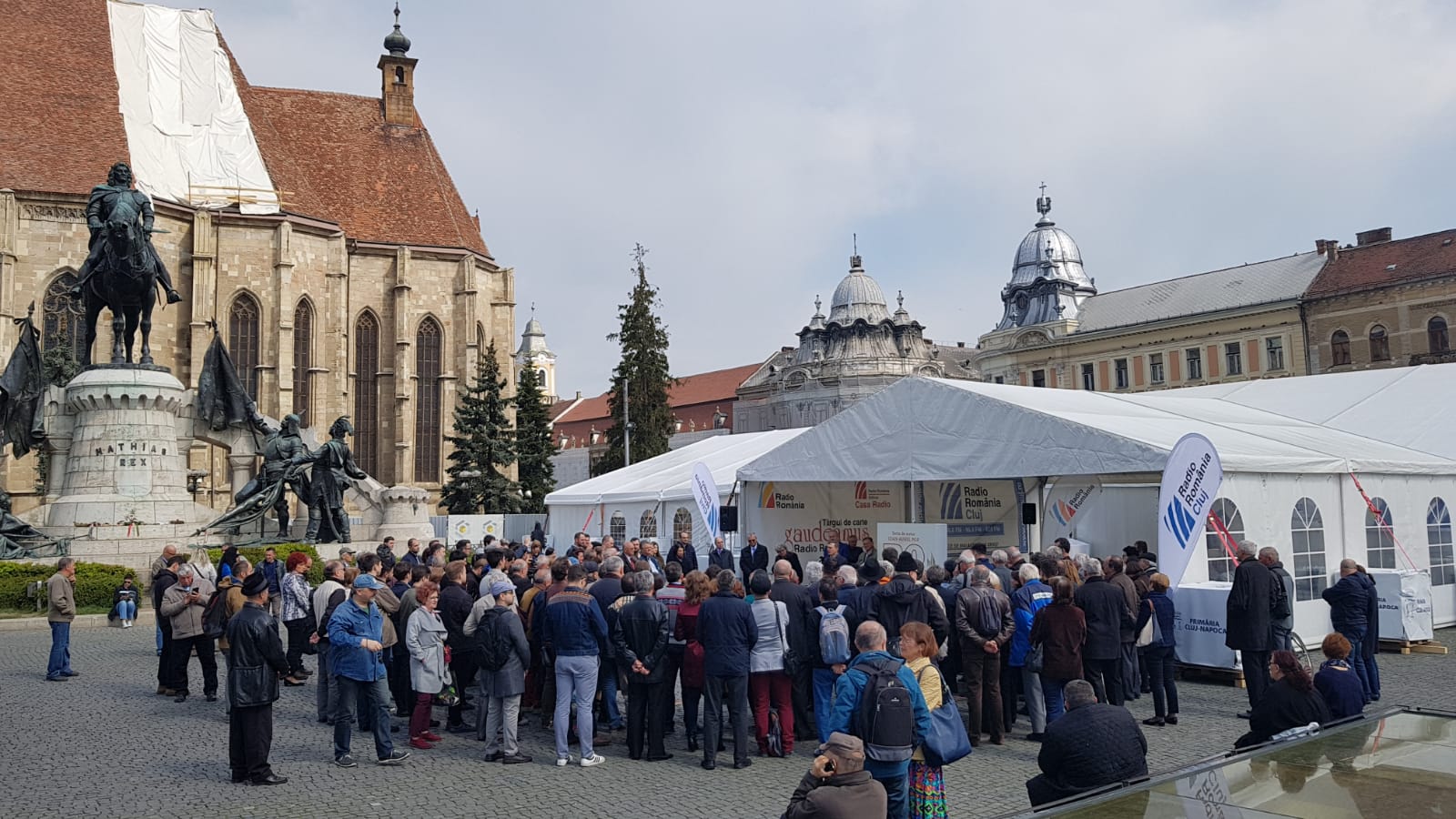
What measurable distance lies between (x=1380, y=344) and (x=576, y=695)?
50493 millimetres

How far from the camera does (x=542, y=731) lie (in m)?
9.53

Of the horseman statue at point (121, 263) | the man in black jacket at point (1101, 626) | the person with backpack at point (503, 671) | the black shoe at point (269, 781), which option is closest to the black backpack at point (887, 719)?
the person with backpack at point (503, 671)

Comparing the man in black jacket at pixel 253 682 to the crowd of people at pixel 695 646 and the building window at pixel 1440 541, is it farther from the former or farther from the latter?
the building window at pixel 1440 541

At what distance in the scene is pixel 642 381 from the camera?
5012cm

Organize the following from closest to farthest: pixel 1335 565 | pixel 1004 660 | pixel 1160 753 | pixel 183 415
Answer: pixel 1160 753
pixel 1004 660
pixel 1335 565
pixel 183 415

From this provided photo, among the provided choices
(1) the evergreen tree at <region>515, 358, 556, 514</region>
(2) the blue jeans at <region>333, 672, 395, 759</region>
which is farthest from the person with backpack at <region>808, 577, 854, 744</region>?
(1) the evergreen tree at <region>515, 358, 556, 514</region>

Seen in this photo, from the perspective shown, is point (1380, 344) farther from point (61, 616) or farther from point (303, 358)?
point (61, 616)

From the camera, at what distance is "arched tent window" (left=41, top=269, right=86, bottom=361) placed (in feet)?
115

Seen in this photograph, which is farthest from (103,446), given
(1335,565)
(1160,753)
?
(1335,565)

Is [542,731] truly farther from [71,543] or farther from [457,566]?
[71,543]

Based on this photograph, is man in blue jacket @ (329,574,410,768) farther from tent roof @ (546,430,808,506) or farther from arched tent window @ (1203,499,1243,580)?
tent roof @ (546,430,808,506)

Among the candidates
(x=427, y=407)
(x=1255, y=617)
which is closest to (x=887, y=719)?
(x=1255, y=617)

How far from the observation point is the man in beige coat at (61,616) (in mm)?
11281

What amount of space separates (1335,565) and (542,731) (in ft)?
34.5
